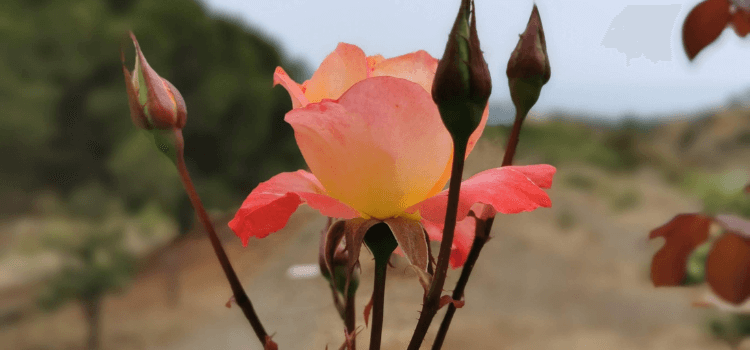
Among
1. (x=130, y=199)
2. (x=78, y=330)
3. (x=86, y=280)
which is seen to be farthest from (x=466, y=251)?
(x=78, y=330)

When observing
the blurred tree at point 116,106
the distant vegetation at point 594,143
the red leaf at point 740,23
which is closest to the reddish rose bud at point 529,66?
the red leaf at point 740,23

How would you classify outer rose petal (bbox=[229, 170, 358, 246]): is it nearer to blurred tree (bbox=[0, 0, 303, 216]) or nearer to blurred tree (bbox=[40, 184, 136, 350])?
blurred tree (bbox=[0, 0, 303, 216])

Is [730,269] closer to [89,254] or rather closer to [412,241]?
[412,241]

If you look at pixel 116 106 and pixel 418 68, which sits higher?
pixel 418 68

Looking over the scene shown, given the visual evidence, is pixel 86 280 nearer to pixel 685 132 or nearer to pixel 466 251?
pixel 466 251

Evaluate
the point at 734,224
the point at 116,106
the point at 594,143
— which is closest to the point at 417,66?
the point at 734,224

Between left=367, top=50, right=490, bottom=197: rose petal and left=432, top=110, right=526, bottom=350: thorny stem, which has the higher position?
left=367, top=50, right=490, bottom=197: rose petal

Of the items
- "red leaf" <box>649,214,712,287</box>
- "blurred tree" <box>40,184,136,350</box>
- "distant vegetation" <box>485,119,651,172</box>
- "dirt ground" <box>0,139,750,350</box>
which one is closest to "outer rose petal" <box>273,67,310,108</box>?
"red leaf" <box>649,214,712,287</box>

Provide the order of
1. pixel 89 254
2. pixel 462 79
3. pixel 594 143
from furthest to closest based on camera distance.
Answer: pixel 594 143 < pixel 89 254 < pixel 462 79
